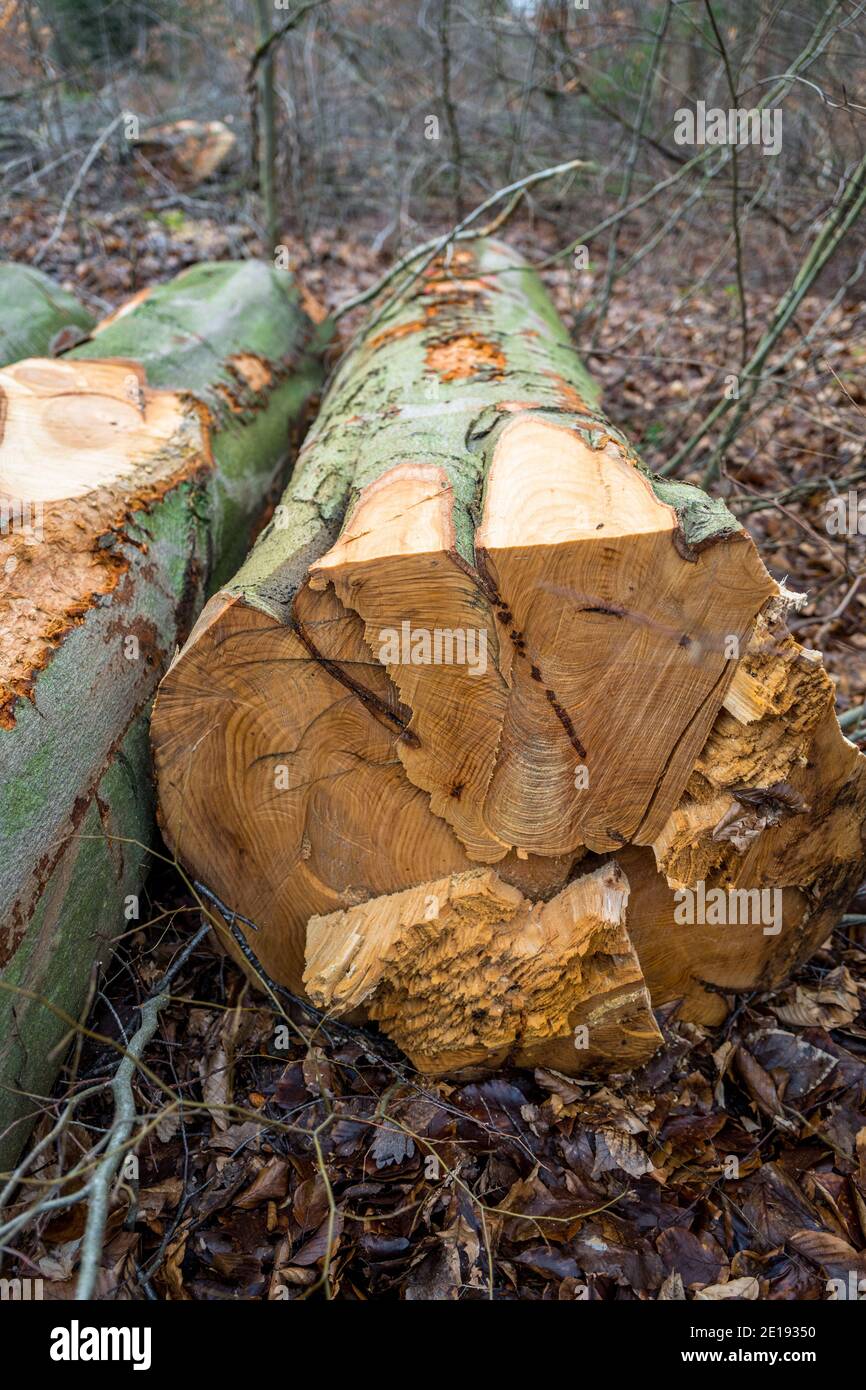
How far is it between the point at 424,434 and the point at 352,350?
6.37ft

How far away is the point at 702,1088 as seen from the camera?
220 cm

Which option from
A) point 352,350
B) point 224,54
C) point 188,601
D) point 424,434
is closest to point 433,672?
point 424,434

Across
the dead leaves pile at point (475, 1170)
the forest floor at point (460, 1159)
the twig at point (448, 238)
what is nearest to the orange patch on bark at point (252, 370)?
the twig at point (448, 238)

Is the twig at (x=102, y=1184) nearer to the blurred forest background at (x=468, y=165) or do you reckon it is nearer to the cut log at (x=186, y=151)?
the blurred forest background at (x=468, y=165)

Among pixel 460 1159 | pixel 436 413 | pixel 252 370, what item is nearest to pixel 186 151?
pixel 252 370

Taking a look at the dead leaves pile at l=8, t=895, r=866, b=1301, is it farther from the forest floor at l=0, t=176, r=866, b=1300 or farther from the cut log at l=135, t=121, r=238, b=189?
the cut log at l=135, t=121, r=238, b=189

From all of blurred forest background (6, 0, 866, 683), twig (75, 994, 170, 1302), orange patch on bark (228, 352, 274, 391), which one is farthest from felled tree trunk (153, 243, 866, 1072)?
blurred forest background (6, 0, 866, 683)

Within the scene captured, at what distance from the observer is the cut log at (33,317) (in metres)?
3.66

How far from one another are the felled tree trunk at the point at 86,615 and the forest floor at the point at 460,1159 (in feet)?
0.78

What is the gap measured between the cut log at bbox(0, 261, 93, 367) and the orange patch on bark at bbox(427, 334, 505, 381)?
162cm

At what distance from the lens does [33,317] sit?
3.88 meters

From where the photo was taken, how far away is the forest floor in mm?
1816

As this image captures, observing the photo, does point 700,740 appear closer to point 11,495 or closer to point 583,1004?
point 583,1004
